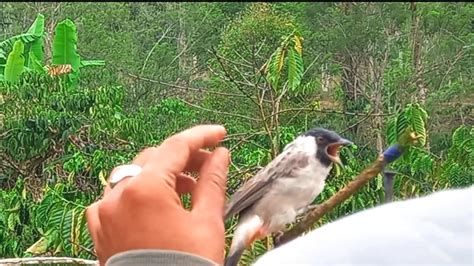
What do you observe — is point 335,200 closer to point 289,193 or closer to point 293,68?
point 289,193

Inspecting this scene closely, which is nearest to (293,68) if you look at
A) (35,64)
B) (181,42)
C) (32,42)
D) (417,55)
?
(35,64)

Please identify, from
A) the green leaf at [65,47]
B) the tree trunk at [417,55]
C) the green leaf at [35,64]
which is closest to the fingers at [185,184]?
the green leaf at [35,64]

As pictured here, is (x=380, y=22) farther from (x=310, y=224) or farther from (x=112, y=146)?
(x=310, y=224)

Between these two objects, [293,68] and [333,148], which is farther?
[293,68]

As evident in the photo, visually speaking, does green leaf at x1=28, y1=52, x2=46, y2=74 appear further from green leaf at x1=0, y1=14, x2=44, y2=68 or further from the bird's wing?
the bird's wing

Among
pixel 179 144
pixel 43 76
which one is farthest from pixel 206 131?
pixel 43 76

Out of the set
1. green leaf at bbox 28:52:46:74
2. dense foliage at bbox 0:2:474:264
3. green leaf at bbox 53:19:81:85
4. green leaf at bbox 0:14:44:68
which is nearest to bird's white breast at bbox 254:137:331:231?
dense foliage at bbox 0:2:474:264

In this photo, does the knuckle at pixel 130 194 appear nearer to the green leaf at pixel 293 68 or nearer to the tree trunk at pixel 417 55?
the green leaf at pixel 293 68
